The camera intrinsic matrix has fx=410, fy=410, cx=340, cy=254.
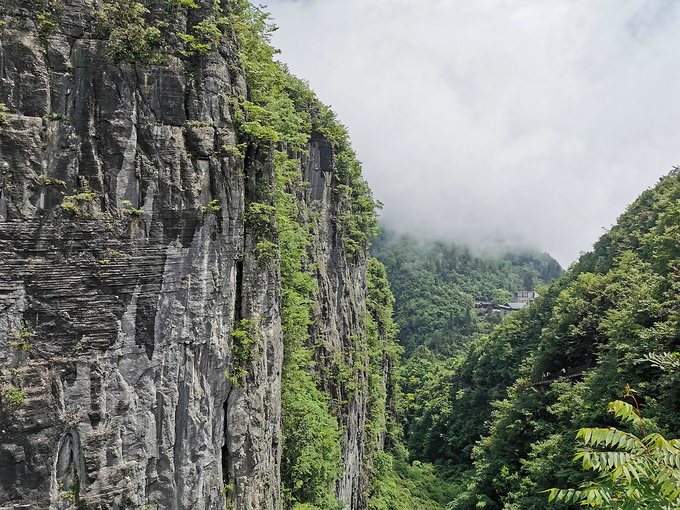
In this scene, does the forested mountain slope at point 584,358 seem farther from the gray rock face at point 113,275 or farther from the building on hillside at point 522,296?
the building on hillside at point 522,296

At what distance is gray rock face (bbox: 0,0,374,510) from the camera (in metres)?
8.17

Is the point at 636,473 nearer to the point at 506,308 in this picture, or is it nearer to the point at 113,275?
the point at 113,275

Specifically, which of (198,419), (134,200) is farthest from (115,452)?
(134,200)

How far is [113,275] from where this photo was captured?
345 inches

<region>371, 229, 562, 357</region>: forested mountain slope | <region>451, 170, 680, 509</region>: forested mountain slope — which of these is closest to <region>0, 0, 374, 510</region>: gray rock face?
<region>451, 170, 680, 509</region>: forested mountain slope

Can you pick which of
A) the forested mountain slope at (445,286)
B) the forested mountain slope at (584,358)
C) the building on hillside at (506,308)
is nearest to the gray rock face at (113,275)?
the forested mountain slope at (584,358)

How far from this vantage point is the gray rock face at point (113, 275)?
817cm

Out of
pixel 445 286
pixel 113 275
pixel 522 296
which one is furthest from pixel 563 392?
pixel 522 296

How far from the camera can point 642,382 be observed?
19062 mm

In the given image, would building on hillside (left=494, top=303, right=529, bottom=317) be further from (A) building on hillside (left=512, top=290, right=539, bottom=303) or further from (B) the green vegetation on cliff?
(B) the green vegetation on cliff

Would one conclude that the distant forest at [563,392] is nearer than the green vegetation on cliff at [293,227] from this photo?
No

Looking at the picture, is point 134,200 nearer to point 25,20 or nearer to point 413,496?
point 25,20

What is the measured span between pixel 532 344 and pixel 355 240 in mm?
29253

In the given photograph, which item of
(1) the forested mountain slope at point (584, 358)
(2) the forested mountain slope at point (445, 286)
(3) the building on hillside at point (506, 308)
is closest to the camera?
(1) the forested mountain slope at point (584, 358)
